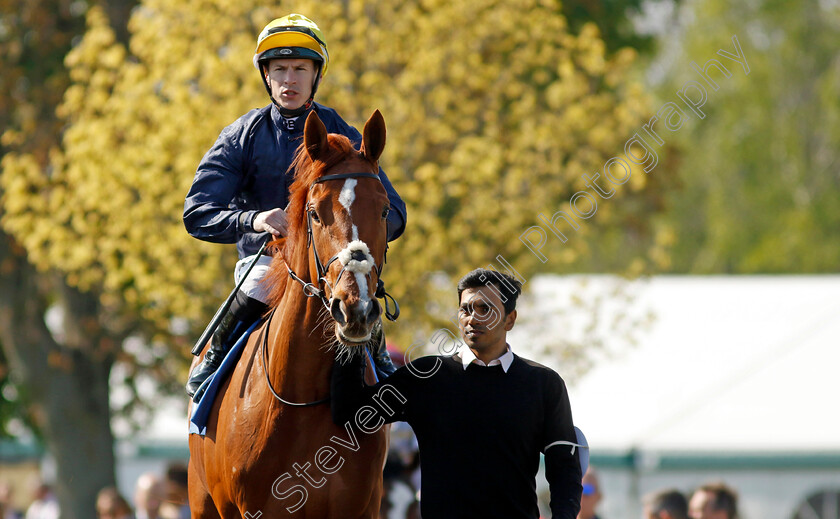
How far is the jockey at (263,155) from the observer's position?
509 cm

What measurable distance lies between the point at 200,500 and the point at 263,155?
1695 mm

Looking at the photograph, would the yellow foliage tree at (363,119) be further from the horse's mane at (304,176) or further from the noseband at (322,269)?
Result: the noseband at (322,269)

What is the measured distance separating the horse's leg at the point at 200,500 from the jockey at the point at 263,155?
0.44 metres

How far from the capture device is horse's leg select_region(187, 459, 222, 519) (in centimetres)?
526

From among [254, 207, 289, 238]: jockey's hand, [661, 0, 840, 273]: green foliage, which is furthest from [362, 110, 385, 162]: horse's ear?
[661, 0, 840, 273]: green foliage

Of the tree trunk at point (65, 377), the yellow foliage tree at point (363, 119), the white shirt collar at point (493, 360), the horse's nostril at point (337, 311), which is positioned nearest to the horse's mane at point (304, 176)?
the horse's nostril at point (337, 311)

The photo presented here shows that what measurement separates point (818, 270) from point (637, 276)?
814 inches

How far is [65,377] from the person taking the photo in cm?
1612

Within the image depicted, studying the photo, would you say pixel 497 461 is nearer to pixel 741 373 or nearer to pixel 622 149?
pixel 622 149

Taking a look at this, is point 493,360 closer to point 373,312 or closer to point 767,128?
point 373,312

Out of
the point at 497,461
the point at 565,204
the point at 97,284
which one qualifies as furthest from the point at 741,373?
the point at 497,461

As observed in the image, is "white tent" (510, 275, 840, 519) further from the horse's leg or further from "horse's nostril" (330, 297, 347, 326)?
"horse's nostril" (330, 297, 347, 326)

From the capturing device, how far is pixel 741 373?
567 inches

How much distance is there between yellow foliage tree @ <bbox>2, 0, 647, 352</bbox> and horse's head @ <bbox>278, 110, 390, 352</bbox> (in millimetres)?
7365
